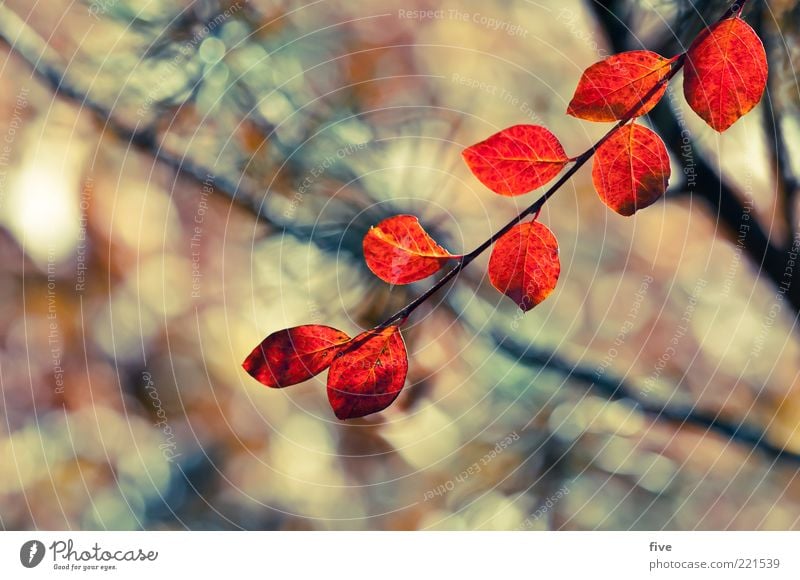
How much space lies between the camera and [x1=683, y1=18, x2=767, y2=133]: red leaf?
42cm

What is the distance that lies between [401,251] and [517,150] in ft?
0.34

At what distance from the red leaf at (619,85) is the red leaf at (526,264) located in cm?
9

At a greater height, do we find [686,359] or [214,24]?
[214,24]

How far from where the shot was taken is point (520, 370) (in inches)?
16.8

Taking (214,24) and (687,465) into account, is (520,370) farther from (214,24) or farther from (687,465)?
(214,24)

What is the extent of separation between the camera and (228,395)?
41cm

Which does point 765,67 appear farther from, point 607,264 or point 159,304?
point 159,304

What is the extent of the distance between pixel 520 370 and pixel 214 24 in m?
0.31

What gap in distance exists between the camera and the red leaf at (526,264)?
1.36ft

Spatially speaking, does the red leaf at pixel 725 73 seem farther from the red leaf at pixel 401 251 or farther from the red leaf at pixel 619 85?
the red leaf at pixel 401 251

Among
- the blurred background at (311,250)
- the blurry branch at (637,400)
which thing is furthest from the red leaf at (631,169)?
the blurry branch at (637,400)

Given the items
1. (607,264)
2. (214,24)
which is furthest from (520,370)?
(214,24)
